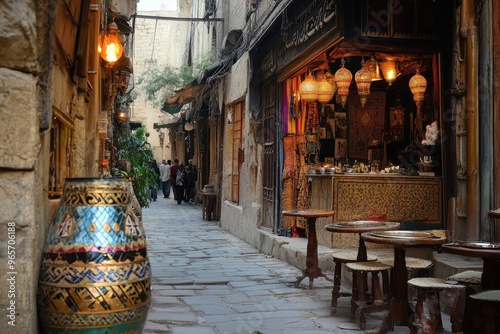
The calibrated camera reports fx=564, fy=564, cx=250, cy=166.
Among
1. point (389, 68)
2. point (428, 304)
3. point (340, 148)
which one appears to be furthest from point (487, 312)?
point (340, 148)

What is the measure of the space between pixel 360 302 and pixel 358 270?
1.00 feet

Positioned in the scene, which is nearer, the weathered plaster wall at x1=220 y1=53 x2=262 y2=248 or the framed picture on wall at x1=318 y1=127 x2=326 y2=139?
the framed picture on wall at x1=318 y1=127 x2=326 y2=139

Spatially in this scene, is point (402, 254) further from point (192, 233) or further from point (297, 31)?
point (192, 233)

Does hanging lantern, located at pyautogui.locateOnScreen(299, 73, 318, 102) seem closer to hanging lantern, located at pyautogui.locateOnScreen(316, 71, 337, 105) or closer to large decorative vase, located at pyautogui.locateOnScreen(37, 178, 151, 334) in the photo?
hanging lantern, located at pyautogui.locateOnScreen(316, 71, 337, 105)

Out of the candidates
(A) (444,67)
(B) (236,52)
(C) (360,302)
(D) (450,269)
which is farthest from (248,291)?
(B) (236,52)

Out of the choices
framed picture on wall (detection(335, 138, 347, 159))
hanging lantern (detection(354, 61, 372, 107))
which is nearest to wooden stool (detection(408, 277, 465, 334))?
hanging lantern (detection(354, 61, 372, 107))

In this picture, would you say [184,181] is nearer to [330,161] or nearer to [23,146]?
[330,161]

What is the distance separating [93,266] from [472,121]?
4.42m

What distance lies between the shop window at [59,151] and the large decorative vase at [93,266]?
2.10 feet

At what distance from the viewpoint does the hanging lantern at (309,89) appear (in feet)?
30.0

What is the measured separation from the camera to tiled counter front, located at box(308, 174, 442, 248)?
8.44 meters

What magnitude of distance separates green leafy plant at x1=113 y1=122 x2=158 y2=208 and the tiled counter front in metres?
3.50

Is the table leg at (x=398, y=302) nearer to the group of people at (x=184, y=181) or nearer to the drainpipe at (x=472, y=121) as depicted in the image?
the drainpipe at (x=472, y=121)

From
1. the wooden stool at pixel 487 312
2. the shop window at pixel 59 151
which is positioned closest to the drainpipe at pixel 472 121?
the wooden stool at pixel 487 312
